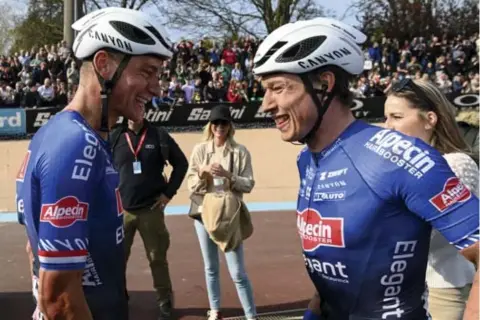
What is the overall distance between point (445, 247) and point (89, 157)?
204cm

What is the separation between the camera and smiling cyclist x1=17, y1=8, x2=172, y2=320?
93.4 inches

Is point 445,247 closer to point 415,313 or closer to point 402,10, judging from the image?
point 415,313

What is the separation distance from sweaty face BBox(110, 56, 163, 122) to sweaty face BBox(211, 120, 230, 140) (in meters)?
3.44

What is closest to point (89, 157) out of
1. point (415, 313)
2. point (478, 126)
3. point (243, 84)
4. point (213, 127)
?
point (415, 313)

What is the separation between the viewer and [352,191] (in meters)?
2.38

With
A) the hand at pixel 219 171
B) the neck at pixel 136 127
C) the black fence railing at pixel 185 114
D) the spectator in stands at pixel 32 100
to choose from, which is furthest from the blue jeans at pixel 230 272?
Result: the spectator in stands at pixel 32 100

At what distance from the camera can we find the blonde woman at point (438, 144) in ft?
11.5

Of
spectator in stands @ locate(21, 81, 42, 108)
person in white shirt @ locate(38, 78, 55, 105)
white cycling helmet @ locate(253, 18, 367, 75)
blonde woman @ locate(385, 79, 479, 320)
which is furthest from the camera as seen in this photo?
person in white shirt @ locate(38, 78, 55, 105)

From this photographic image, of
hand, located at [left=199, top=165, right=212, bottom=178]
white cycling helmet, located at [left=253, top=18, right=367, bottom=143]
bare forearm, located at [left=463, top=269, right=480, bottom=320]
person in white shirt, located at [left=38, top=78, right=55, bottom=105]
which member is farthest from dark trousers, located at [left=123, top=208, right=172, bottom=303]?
person in white shirt, located at [left=38, top=78, right=55, bottom=105]

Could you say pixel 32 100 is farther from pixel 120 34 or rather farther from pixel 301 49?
pixel 301 49

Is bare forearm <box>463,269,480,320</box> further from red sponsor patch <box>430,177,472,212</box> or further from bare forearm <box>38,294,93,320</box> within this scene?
bare forearm <box>38,294,93,320</box>

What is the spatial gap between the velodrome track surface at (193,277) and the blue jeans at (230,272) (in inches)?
17.2

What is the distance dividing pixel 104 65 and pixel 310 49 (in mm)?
841

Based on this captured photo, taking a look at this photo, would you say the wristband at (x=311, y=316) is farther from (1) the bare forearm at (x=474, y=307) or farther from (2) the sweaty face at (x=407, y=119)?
(2) the sweaty face at (x=407, y=119)
